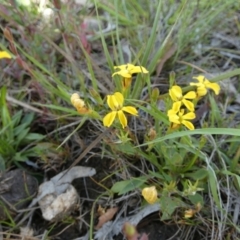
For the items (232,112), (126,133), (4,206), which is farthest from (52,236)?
(232,112)

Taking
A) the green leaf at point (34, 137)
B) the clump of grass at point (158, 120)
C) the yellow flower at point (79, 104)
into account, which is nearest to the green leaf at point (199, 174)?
the clump of grass at point (158, 120)

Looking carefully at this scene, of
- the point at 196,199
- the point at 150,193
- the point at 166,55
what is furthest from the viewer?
the point at 166,55

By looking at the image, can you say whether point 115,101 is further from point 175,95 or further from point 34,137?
point 34,137

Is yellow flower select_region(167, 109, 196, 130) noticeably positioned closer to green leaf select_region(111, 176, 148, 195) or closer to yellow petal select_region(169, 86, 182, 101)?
yellow petal select_region(169, 86, 182, 101)

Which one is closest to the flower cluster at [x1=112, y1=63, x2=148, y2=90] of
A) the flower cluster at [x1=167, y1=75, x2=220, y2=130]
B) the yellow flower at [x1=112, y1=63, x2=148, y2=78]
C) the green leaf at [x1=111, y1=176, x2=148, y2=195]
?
the yellow flower at [x1=112, y1=63, x2=148, y2=78]

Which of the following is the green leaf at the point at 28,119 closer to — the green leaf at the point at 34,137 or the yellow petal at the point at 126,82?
the green leaf at the point at 34,137

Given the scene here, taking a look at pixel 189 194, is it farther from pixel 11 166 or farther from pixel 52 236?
pixel 11 166

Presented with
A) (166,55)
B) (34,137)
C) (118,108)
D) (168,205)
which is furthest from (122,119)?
(166,55)
